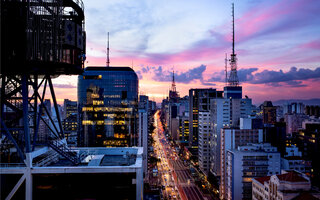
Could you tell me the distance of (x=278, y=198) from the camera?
4484 centimetres

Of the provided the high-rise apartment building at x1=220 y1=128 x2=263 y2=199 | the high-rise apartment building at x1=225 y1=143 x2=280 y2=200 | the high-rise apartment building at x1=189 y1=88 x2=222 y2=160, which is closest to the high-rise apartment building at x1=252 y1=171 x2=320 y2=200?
the high-rise apartment building at x1=225 y1=143 x2=280 y2=200

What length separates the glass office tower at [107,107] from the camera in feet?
287

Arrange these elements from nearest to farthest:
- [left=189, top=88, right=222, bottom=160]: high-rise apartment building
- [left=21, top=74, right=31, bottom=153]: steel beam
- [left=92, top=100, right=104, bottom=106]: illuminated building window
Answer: [left=21, top=74, right=31, bottom=153]: steel beam, [left=92, top=100, right=104, bottom=106]: illuminated building window, [left=189, top=88, right=222, bottom=160]: high-rise apartment building

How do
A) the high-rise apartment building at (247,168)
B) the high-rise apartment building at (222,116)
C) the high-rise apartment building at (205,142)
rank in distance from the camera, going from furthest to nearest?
the high-rise apartment building at (205,142) < the high-rise apartment building at (222,116) < the high-rise apartment building at (247,168)

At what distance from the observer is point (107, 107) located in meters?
89.8

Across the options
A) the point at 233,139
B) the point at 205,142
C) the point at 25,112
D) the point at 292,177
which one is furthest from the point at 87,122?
the point at 25,112

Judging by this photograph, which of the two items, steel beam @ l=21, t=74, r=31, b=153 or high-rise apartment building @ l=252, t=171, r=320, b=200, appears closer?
steel beam @ l=21, t=74, r=31, b=153

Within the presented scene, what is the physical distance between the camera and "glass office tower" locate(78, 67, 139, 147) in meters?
87.4

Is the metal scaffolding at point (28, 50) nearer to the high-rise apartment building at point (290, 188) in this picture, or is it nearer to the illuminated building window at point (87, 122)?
the high-rise apartment building at point (290, 188)

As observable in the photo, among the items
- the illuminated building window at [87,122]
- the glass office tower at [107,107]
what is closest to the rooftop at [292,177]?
the glass office tower at [107,107]

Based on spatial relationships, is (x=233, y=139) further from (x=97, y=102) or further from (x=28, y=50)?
(x=28, y=50)

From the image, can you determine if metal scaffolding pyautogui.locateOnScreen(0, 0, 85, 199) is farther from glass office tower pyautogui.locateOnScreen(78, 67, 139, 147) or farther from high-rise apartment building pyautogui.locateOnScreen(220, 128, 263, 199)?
glass office tower pyautogui.locateOnScreen(78, 67, 139, 147)

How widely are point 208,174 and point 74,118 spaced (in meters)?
132

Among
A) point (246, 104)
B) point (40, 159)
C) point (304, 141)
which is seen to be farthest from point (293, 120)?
point (40, 159)
